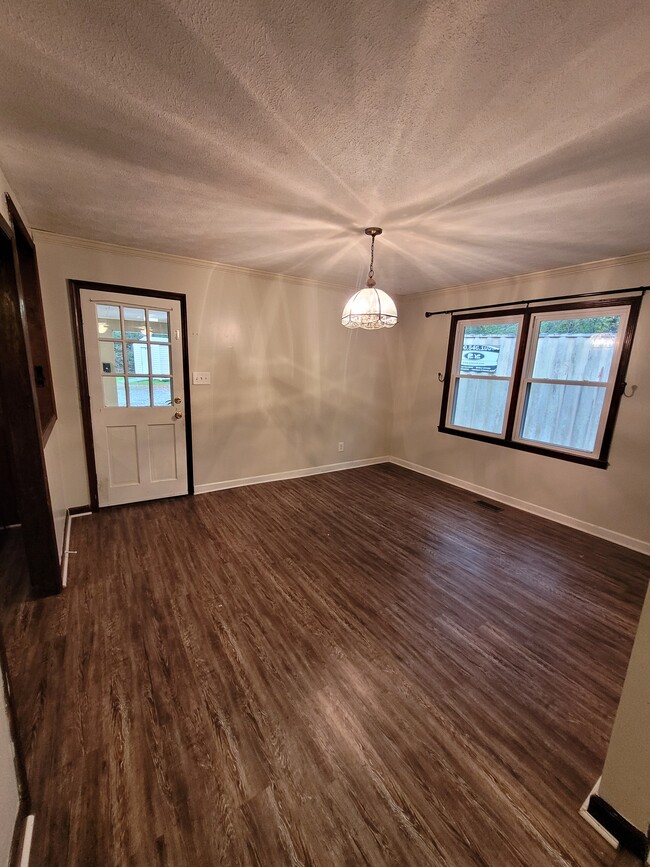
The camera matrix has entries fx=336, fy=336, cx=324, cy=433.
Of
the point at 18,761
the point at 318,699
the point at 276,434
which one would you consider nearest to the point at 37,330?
the point at 276,434

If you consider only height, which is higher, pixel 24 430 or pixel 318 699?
pixel 24 430

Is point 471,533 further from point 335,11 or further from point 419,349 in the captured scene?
point 335,11

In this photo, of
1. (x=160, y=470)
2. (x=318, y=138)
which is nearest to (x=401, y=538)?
(x=160, y=470)

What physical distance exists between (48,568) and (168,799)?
1.52 metres

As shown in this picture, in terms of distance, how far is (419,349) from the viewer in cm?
461

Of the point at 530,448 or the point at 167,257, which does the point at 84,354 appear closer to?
the point at 167,257

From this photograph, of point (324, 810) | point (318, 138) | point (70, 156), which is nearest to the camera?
point (324, 810)

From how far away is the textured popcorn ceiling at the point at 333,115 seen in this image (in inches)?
39.2

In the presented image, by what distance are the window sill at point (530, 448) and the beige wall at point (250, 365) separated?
3.94ft

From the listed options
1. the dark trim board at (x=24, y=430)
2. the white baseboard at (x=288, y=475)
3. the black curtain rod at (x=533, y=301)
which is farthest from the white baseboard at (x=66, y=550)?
the black curtain rod at (x=533, y=301)

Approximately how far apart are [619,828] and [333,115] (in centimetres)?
271

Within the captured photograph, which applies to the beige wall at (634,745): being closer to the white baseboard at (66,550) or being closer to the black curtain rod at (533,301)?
the white baseboard at (66,550)

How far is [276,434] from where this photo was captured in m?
4.16

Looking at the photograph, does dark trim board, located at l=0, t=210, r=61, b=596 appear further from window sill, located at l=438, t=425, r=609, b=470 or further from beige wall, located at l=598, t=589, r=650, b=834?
window sill, located at l=438, t=425, r=609, b=470
